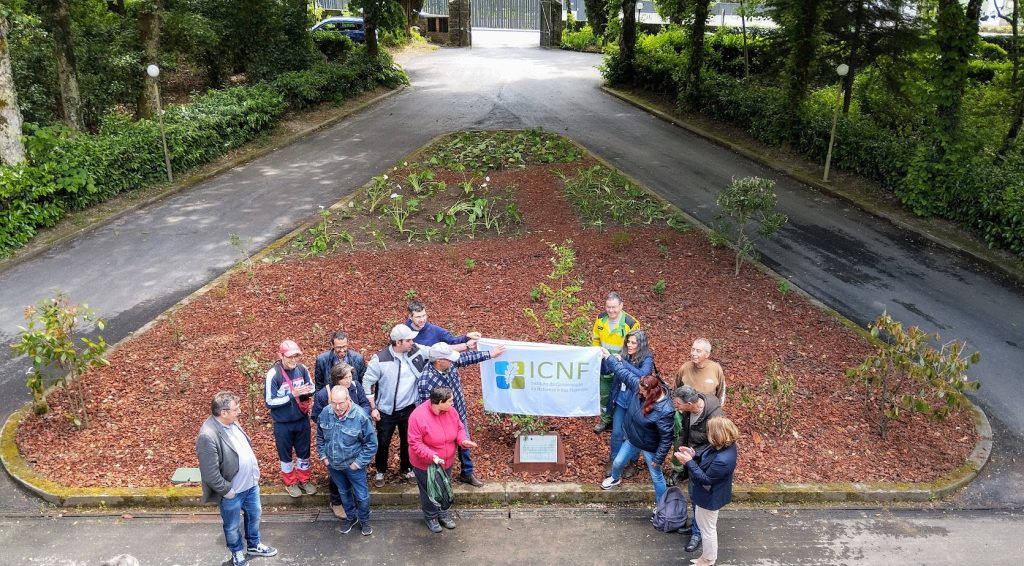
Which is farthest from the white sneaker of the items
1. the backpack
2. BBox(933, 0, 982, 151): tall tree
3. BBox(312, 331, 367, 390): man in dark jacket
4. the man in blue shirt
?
BBox(933, 0, 982, 151): tall tree

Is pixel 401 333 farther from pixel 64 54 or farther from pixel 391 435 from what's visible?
pixel 64 54

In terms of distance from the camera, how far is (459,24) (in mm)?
45938

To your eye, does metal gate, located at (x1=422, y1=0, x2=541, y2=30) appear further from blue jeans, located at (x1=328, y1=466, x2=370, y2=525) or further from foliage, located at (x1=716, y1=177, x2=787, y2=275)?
blue jeans, located at (x1=328, y1=466, x2=370, y2=525)

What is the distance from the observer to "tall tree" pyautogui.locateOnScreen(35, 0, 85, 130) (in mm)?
16391

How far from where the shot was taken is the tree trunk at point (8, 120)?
13797 mm

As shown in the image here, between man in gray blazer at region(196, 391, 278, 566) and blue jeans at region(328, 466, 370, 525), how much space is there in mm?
696

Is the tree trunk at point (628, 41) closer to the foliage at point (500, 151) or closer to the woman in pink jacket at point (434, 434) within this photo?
the foliage at point (500, 151)

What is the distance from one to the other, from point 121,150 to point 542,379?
1272 cm

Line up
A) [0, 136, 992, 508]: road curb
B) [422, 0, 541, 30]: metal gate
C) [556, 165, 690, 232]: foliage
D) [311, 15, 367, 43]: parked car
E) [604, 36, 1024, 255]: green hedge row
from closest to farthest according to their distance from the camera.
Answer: [0, 136, 992, 508]: road curb, [604, 36, 1024, 255]: green hedge row, [556, 165, 690, 232]: foliage, [311, 15, 367, 43]: parked car, [422, 0, 541, 30]: metal gate

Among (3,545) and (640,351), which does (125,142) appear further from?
(640,351)

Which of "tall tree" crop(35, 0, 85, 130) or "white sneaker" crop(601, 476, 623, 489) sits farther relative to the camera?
"tall tree" crop(35, 0, 85, 130)

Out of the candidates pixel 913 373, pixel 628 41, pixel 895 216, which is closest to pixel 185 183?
pixel 913 373

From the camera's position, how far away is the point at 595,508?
7.01 m

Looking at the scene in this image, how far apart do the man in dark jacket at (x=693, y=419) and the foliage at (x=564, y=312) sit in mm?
2662
